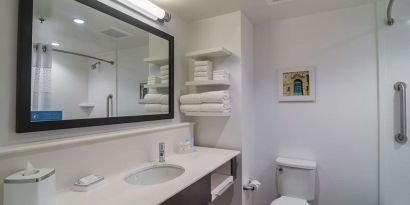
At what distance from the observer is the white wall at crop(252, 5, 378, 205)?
6.07ft

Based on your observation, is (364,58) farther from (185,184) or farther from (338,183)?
(185,184)

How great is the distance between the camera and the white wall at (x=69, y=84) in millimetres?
1073

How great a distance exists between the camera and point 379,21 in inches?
70.5

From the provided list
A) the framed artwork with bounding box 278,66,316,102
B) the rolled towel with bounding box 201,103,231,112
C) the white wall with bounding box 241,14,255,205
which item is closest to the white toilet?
the white wall with bounding box 241,14,255,205

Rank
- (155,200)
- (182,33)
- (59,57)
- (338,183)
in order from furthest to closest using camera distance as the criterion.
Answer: (182,33), (338,183), (59,57), (155,200)

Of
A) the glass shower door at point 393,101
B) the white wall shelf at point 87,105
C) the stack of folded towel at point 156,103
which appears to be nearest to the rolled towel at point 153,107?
the stack of folded towel at point 156,103

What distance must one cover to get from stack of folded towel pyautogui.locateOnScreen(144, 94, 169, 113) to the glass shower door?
6.23ft

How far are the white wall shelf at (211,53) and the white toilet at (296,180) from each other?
47.6 inches

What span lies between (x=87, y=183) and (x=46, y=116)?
0.40 m

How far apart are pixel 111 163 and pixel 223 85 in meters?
1.17

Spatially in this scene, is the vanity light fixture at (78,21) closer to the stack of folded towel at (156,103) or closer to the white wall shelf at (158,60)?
the white wall shelf at (158,60)

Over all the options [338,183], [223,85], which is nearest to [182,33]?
[223,85]

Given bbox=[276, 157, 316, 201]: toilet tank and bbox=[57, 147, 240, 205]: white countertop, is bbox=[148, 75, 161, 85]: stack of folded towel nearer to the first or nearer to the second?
bbox=[57, 147, 240, 205]: white countertop

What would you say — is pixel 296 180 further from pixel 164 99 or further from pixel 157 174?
pixel 164 99
